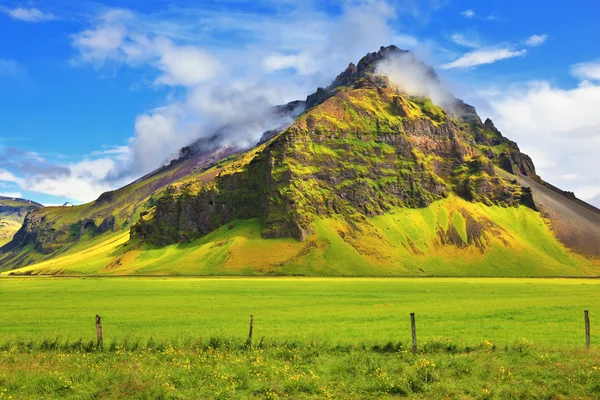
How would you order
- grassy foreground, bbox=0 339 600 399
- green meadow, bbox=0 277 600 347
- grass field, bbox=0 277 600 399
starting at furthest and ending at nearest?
1. green meadow, bbox=0 277 600 347
2. grass field, bbox=0 277 600 399
3. grassy foreground, bbox=0 339 600 399

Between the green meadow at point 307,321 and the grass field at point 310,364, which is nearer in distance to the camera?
the grass field at point 310,364

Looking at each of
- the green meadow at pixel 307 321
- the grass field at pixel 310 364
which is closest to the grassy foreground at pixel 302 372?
the grass field at pixel 310 364

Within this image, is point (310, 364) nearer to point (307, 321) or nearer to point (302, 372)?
point (302, 372)

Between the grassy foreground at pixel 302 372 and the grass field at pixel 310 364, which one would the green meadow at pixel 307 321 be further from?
the grassy foreground at pixel 302 372

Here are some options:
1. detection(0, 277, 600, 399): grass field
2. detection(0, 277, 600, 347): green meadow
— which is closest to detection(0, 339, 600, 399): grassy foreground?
detection(0, 277, 600, 399): grass field

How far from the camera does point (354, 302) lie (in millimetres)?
70062

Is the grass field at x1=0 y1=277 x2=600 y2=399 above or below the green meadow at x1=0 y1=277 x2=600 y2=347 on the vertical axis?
above

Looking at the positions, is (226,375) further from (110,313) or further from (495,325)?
(110,313)

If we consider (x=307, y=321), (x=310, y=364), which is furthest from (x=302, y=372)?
(x=307, y=321)

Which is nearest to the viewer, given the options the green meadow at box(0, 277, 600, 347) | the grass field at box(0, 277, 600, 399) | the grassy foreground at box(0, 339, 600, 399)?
the grassy foreground at box(0, 339, 600, 399)

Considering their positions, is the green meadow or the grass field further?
the green meadow

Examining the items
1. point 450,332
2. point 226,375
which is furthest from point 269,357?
point 450,332

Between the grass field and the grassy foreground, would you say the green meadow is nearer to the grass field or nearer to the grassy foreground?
the grass field

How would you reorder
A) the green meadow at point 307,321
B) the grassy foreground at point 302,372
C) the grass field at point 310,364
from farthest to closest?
the green meadow at point 307,321, the grass field at point 310,364, the grassy foreground at point 302,372
